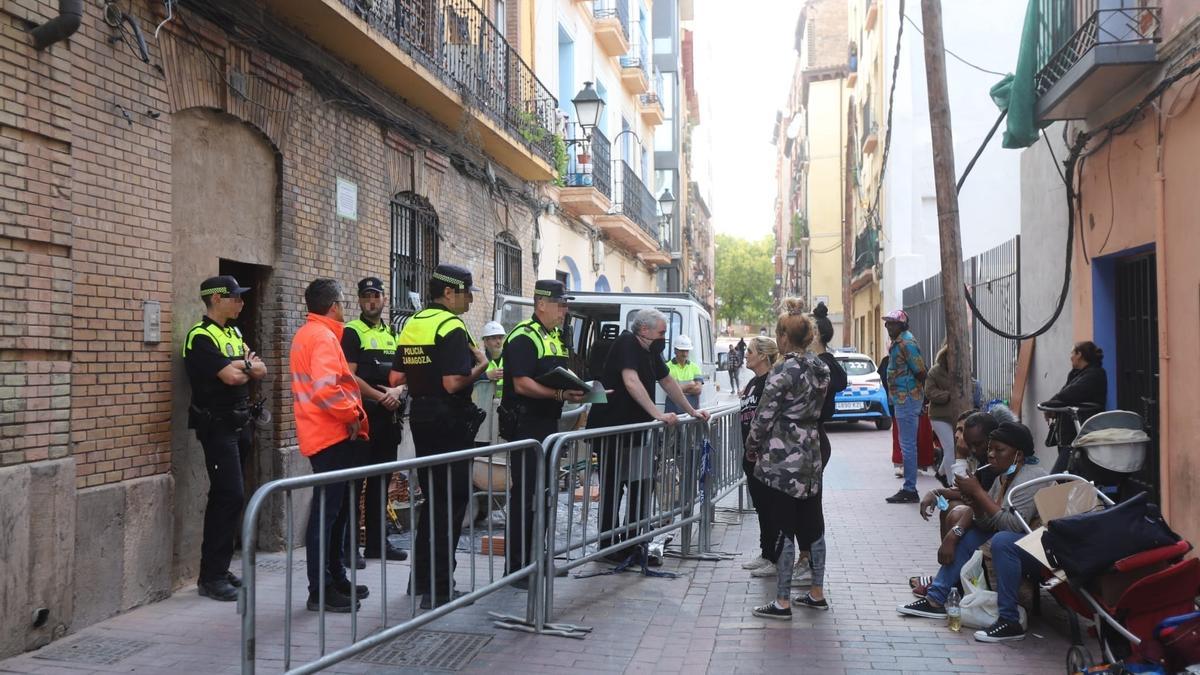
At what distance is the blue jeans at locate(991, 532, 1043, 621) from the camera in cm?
523

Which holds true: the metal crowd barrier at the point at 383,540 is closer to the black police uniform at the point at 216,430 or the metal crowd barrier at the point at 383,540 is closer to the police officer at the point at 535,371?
the police officer at the point at 535,371

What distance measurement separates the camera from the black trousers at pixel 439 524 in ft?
15.3

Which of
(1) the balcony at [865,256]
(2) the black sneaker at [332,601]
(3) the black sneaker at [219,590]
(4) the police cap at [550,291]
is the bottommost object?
(3) the black sneaker at [219,590]

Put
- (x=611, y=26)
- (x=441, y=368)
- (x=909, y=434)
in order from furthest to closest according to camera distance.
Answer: (x=611, y=26) → (x=909, y=434) → (x=441, y=368)

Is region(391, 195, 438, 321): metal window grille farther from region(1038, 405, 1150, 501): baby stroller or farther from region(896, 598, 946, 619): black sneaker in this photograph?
region(1038, 405, 1150, 501): baby stroller

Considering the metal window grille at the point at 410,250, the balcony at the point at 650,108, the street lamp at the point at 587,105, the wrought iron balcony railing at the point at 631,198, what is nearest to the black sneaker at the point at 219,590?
the metal window grille at the point at 410,250

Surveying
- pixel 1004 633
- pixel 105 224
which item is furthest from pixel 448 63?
pixel 1004 633

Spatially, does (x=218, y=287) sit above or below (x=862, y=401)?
above

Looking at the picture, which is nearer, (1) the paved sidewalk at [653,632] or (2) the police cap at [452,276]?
(1) the paved sidewalk at [653,632]

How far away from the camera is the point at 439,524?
4.98 metres

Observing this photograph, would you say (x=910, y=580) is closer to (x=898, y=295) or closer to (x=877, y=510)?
(x=877, y=510)

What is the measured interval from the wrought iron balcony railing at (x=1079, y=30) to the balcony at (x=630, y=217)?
478 inches

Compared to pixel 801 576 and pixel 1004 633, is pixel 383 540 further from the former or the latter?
pixel 801 576

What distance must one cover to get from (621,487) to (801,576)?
4.54ft
